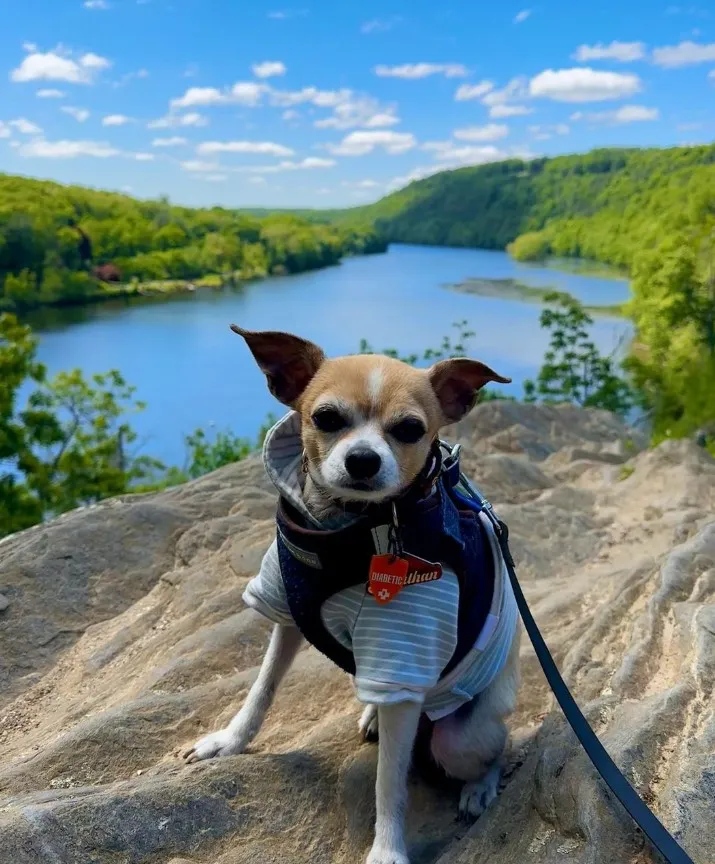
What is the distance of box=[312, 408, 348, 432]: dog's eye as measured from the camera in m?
2.50

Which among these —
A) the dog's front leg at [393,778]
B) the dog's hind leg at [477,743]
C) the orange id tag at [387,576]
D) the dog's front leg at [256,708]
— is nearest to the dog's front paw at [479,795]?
the dog's hind leg at [477,743]

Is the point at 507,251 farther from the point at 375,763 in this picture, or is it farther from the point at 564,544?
the point at 375,763

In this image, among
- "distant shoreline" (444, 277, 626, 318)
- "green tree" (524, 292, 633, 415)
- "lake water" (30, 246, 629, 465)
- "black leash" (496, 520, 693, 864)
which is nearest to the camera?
"black leash" (496, 520, 693, 864)

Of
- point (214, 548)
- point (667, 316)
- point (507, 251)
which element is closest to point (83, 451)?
point (214, 548)

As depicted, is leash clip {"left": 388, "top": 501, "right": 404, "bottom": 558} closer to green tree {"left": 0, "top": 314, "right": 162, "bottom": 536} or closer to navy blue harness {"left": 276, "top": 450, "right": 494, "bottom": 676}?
navy blue harness {"left": 276, "top": 450, "right": 494, "bottom": 676}

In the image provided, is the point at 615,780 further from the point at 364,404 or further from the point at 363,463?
the point at 364,404

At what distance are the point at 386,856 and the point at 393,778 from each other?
0.89 feet

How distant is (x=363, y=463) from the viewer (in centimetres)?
235

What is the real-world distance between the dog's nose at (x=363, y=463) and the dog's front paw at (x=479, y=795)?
4.84 ft

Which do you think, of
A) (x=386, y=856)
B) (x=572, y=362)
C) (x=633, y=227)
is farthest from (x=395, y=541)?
(x=633, y=227)

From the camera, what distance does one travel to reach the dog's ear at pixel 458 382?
2693 mm

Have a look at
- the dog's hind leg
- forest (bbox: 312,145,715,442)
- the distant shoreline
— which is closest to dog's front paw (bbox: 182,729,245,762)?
the dog's hind leg

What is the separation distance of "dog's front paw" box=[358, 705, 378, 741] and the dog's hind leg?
0.36m

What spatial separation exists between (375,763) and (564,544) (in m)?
3.99
